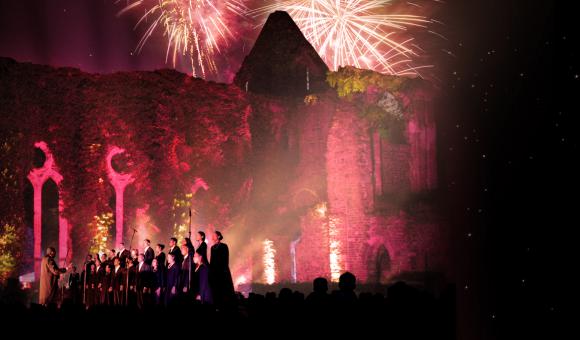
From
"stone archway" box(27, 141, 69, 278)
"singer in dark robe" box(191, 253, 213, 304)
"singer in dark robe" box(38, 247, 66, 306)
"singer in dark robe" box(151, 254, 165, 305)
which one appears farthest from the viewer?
"stone archway" box(27, 141, 69, 278)

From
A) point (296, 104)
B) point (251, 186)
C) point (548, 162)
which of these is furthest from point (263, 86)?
point (548, 162)

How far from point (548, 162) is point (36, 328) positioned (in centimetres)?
1021

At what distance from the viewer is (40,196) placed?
18.3 metres

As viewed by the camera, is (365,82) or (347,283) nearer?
(347,283)

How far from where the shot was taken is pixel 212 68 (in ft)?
78.7

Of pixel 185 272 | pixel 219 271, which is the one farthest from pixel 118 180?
pixel 219 271

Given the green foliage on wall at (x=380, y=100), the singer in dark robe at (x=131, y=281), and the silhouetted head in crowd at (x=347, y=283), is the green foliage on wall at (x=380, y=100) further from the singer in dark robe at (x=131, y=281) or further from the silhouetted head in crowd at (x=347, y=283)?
the silhouetted head in crowd at (x=347, y=283)

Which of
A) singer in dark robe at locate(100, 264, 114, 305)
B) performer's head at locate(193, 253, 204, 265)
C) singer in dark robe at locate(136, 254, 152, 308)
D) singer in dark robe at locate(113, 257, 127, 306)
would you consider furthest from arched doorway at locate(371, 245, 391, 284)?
singer in dark robe at locate(100, 264, 114, 305)

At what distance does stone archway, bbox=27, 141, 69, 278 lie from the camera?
18062 millimetres

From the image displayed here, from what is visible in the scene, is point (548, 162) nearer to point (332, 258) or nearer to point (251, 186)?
point (332, 258)

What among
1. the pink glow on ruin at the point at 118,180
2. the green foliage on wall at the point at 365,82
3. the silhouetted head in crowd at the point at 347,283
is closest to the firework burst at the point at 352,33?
the green foliage on wall at the point at 365,82

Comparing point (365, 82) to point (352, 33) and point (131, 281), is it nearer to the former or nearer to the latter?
point (352, 33)

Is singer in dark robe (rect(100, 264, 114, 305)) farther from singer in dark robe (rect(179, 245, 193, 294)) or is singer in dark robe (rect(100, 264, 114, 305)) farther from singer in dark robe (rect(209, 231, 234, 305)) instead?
singer in dark robe (rect(209, 231, 234, 305))

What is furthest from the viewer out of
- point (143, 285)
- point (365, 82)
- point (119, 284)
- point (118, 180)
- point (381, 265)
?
point (365, 82)
